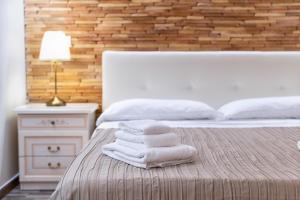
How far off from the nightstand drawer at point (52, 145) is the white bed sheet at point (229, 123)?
0.36 metres

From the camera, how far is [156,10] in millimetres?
3709

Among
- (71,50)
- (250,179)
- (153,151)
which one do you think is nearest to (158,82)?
(71,50)

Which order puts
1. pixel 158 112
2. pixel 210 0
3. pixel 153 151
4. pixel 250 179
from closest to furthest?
pixel 250 179
pixel 153 151
pixel 158 112
pixel 210 0

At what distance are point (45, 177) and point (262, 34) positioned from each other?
2283 millimetres

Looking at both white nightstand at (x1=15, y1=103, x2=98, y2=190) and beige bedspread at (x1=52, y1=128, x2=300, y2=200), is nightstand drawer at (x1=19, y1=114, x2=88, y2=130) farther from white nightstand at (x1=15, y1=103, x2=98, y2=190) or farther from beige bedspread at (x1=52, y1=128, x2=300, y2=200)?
beige bedspread at (x1=52, y1=128, x2=300, y2=200)

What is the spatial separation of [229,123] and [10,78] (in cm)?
183

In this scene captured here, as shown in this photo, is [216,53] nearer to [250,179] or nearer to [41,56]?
[41,56]

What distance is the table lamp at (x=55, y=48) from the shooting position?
11.2 feet

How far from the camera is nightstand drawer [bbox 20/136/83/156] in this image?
3.33m

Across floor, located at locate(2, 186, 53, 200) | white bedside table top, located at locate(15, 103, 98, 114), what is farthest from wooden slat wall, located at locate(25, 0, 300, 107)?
floor, located at locate(2, 186, 53, 200)

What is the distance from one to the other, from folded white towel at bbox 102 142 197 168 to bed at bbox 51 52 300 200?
0.13 ft

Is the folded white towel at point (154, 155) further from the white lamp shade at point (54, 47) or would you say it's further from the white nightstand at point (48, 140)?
the white lamp shade at point (54, 47)

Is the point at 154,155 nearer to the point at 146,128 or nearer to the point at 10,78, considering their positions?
the point at 146,128

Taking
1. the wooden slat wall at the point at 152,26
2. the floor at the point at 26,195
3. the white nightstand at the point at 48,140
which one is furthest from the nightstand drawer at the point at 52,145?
the wooden slat wall at the point at 152,26
